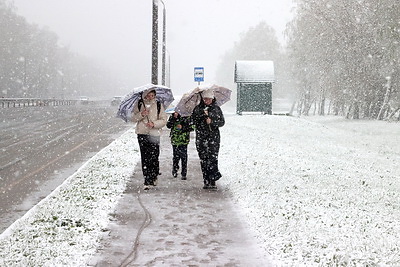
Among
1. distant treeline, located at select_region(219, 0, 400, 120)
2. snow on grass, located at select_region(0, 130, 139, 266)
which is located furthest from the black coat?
distant treeline, located at select_region(219, 0, 400, 120)

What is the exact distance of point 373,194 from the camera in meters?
9.99

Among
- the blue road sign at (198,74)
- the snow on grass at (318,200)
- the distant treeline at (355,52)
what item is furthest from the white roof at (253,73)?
the snow on grass at (318,200)

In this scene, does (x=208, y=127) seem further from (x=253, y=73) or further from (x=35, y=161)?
(x=253, y=73)

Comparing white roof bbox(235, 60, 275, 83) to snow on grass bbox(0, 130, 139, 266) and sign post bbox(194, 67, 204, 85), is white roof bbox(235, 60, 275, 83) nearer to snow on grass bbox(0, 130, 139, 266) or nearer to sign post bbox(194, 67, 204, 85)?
sign post bbox(194, 67, 204, 85)

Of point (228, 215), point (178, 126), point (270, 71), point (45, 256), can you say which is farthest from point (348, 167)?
point (270, 71)

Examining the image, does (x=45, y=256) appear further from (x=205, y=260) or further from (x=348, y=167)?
(x=348, y=167)

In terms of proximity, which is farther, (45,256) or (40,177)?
(40,177)

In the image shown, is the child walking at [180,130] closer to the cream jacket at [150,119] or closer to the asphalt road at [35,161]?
the cream jacket at [150,119]

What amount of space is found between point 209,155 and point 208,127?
522 mm

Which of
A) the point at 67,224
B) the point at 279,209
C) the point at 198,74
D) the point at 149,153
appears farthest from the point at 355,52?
the point at 67,224

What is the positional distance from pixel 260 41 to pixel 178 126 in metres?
71.2

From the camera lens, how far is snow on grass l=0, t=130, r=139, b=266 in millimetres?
5547

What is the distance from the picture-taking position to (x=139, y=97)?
9.44 meters

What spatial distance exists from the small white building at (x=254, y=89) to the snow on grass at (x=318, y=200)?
18488 mm
